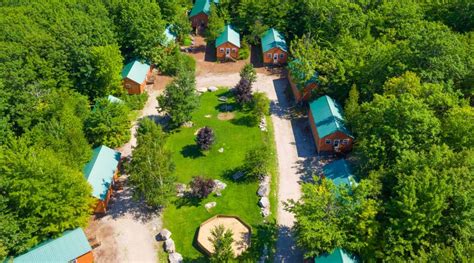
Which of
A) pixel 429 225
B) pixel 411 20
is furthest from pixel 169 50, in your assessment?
pixel 429 225

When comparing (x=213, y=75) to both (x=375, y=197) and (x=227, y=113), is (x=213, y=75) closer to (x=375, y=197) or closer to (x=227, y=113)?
(x=227, y=113)

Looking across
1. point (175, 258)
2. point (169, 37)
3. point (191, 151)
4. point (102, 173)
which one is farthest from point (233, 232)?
point (169, 37)

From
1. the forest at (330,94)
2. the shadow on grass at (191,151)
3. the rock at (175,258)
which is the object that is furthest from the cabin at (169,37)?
the rock at (175,258)

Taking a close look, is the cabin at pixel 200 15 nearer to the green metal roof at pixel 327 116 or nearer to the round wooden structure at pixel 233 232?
the green metal roof at pixel 327 116

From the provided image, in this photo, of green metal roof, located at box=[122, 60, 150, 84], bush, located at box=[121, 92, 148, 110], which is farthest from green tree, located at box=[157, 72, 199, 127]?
green metal roof, located at box=[122, 60, 150, 84]

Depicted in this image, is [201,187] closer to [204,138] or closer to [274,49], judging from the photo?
[204,138]

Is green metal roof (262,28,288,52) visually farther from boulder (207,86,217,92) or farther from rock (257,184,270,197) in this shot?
rock (257,184,270,197)
